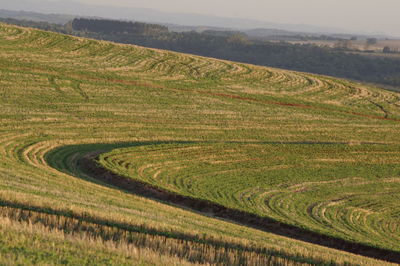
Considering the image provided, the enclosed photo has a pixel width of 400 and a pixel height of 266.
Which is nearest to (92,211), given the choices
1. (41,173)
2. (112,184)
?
(41,173)

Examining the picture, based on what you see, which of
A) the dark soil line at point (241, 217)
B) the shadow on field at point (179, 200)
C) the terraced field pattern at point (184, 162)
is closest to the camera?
the terraced field pattern at point (184, 162)

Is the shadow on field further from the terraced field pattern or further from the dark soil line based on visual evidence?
the terraced field pattern

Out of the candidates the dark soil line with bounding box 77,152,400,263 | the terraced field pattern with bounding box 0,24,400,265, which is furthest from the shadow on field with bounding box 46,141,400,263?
the terraced field pattern with bounding box 0,24,400,265

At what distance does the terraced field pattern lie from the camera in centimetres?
1814

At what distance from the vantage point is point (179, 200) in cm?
3659

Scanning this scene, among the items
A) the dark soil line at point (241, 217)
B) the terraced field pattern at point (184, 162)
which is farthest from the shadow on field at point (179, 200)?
the terraced field pattern at point (184, 162)

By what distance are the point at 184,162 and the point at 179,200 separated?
11.9 meters

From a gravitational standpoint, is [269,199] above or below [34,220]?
below

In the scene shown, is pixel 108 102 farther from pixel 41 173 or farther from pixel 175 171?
pixel 41 173

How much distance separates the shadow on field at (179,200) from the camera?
103 feet

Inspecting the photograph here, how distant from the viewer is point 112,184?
3912 centimetres

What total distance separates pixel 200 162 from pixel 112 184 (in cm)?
1190

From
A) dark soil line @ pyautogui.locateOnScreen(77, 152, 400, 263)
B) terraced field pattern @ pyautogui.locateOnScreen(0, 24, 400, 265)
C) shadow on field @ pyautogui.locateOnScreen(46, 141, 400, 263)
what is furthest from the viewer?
shadow on field @ pyautogui.locateOnScreen(46, 141, 400, 263)

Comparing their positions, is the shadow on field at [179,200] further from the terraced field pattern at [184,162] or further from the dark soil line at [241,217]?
the terraced field pattern at [184,162]
